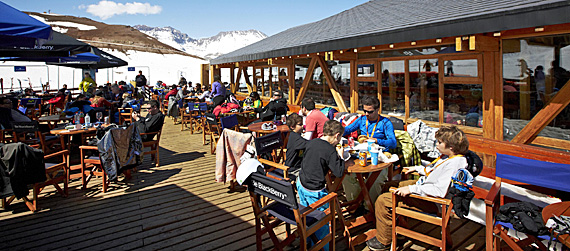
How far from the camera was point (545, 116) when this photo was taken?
3.55m

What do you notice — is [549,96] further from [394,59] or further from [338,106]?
[338,106]

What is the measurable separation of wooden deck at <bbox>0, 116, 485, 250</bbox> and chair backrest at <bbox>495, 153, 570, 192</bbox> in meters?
0.75

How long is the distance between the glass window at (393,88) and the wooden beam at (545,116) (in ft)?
6.92

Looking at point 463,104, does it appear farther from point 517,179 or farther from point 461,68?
point 517,179

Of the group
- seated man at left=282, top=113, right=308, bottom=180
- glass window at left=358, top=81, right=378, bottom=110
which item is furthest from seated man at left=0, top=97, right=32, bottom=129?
glass window at left=358, top=81, right=378, bottom=110

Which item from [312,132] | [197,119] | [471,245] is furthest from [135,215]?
[197,119]

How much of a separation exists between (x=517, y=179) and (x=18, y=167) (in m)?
5.16

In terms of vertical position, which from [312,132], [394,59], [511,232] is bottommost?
[511,232]

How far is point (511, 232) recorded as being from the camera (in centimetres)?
264

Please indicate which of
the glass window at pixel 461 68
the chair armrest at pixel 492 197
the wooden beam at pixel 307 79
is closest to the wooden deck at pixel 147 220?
the chair armrest at pixel 492 197

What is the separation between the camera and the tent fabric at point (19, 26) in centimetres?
335

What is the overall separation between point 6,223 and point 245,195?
279 centimetres

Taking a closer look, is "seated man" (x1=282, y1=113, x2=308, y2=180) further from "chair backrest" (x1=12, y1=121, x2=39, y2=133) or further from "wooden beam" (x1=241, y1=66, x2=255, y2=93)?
"wooden beam" (x1=241, y1=66, x2=255, y2=93)

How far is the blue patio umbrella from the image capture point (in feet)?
11.0
